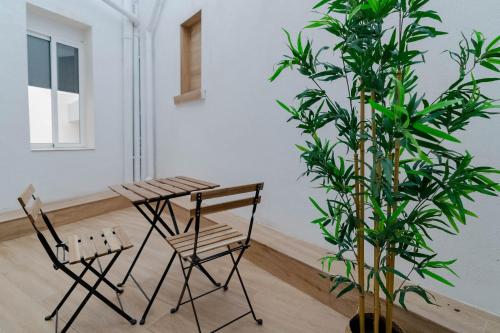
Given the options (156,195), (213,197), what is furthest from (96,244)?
(213,197)

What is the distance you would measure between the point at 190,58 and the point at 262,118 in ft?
6.12

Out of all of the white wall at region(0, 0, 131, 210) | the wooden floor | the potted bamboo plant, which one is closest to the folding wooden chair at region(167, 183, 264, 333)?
the wooden floor

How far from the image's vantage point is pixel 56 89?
3811mm

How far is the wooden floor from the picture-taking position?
68.8 inches

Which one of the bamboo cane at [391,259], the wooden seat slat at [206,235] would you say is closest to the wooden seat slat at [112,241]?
the wooden seat slat at [206,235]

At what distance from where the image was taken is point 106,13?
13.4 feet

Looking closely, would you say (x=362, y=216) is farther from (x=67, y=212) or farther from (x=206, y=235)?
(x=67, y=212)

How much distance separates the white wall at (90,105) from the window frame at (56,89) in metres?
0.18

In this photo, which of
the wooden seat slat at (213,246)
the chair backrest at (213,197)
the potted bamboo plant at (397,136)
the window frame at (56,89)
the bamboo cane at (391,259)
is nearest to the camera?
the potted bamboo plant at (397,136)

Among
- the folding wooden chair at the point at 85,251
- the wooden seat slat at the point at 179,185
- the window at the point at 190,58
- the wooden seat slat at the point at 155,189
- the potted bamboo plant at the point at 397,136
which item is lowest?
the folding wooden chair at the point at 85,251

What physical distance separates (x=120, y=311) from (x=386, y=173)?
5.79 feet

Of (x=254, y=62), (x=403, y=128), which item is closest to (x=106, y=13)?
(x=254, y=62)

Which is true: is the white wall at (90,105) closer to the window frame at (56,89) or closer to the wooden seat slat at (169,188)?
the window frame at (56,89)

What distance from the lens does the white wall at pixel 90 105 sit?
315 centimetres
